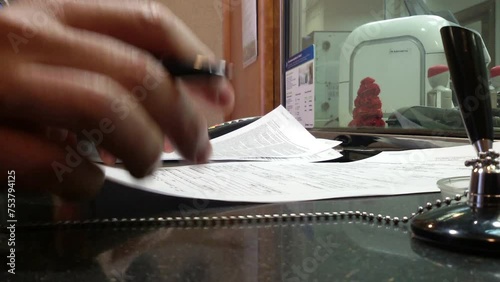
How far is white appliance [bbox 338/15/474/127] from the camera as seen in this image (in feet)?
3.39

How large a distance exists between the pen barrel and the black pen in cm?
13

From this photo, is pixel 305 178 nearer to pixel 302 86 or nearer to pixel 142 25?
pixel 142 25

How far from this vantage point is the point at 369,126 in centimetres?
116

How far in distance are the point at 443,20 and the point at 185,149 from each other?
34.7 inches

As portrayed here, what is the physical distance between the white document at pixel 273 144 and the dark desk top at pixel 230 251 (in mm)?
354

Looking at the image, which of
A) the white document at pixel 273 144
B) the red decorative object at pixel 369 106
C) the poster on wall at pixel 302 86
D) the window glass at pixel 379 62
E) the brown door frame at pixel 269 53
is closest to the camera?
the white document at pixel 273 144

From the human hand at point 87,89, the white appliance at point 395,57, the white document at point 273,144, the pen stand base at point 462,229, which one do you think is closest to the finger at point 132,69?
the human hand at point 87,89

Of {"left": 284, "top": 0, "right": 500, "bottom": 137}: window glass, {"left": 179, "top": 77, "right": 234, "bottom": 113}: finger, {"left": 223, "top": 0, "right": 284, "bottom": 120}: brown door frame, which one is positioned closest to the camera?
{"left": 179, "top": 77, "right": 234, "bottom": 113}: finger

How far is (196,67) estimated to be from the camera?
29cm

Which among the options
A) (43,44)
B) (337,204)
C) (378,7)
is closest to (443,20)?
(378,7)

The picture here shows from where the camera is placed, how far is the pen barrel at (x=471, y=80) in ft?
0.86

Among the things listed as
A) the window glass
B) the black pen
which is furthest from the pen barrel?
the window glass

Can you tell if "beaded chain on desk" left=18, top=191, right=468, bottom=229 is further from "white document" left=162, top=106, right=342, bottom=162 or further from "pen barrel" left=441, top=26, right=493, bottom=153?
"white document" left=162, top=106, right=342, bottom=162

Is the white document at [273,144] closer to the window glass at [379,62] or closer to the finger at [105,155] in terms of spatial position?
the window glass at [379,62]
